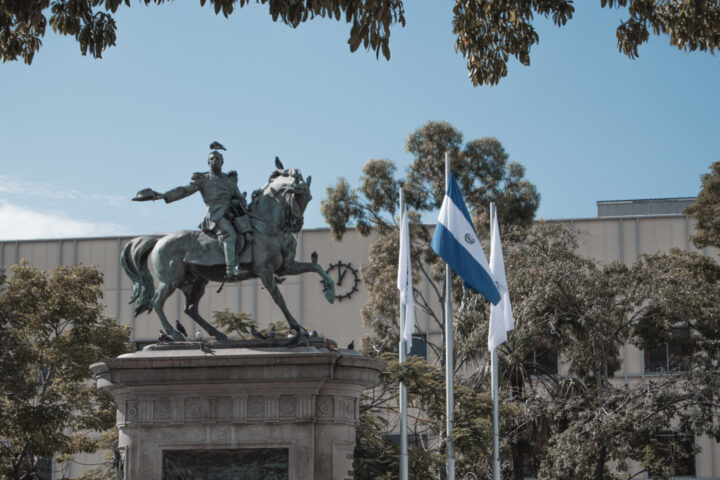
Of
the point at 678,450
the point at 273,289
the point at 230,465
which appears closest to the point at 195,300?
the point at 273,289

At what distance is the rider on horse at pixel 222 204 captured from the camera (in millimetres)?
14266

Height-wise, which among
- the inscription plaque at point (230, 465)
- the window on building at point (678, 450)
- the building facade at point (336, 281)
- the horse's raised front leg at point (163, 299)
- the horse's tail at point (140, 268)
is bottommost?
the window on building at point (678, 450)

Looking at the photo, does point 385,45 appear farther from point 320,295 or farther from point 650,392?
point 320,295

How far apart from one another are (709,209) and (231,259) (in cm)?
1999

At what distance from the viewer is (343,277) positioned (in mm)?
48031

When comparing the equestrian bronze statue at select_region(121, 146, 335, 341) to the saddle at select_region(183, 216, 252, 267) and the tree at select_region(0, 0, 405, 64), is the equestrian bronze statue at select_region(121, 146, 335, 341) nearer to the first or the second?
the saddle at select_region(183, 216, 252, 267)

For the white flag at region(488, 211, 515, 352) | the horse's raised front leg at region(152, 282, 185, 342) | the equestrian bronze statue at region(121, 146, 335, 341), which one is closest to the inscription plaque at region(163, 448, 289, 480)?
the equestrian bronze statue at region(121, 146, 335, 341)

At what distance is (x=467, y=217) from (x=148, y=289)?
8.73 metres

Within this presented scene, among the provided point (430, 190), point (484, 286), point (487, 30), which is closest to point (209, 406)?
point (487, 30)

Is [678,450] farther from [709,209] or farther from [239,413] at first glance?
[239,413]

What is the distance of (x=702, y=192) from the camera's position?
30688 mm

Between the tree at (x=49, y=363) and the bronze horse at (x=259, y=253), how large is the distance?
12.7m

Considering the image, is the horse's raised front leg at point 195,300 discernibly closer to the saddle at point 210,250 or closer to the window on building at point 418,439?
the saddle at point 210,250

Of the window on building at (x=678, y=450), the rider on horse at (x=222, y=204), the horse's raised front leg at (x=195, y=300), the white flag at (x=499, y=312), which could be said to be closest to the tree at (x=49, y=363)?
the white flag at (x=499, y=312)
